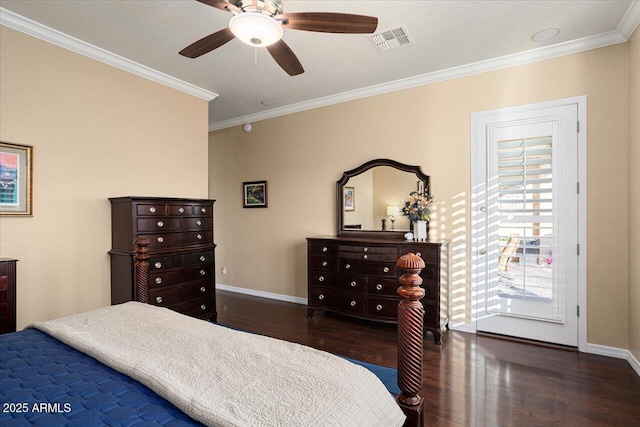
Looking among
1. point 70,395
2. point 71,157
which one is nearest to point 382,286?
point 70,395

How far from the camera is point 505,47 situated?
121 inches

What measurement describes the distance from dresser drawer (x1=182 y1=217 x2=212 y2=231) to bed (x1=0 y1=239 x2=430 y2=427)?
183 cm

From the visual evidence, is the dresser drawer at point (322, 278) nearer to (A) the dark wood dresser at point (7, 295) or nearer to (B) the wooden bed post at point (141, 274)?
(B) the wooden bed post at point (141, 274)

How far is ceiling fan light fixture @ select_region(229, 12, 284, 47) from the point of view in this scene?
1.70 metres

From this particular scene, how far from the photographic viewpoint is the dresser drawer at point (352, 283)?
11.7ft

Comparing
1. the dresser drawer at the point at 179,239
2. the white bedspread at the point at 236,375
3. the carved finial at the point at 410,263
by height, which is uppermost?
A: the carved finial at the point at 410,263

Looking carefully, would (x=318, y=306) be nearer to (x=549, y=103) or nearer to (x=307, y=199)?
(x=307, y=199)

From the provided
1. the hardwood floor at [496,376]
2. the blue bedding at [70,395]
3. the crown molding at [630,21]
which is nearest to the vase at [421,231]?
the hardwood floor at [496,376]

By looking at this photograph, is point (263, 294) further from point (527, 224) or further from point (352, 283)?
point (527, 224)

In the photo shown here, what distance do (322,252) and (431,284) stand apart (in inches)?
51.8

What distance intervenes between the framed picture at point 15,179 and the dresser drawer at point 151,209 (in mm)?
818

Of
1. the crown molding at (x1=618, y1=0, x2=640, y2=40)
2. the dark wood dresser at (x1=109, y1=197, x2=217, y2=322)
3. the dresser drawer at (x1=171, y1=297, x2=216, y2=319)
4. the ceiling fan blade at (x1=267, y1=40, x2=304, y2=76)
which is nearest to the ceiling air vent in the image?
the ceiling fan blade at (x1=267, y1=40, x2=304, y2=76)

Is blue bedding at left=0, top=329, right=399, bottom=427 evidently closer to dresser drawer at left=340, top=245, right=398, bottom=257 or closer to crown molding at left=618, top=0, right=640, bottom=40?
dresser drawer at left=340, top=245, right=398, bottom=257

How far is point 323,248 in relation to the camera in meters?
3.90
